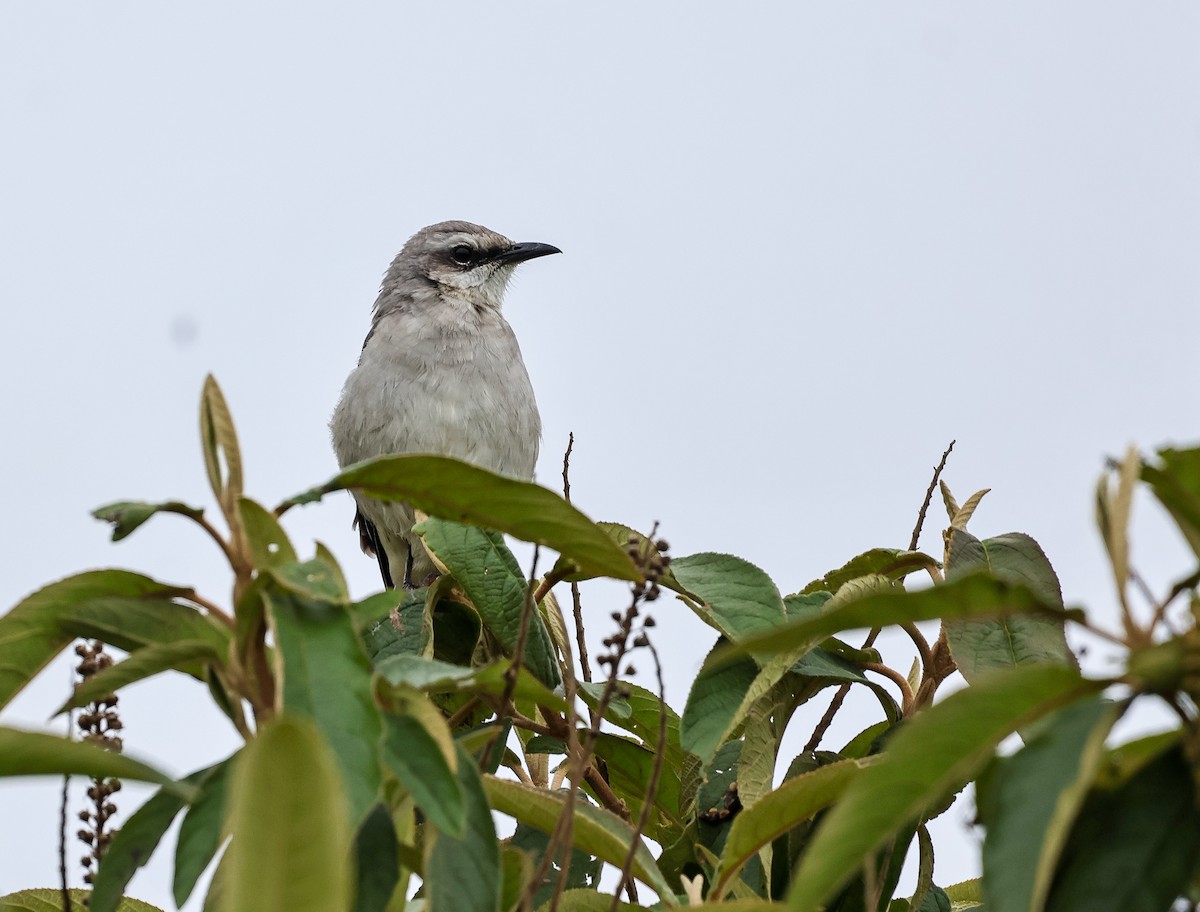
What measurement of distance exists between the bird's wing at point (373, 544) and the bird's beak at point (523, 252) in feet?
5.46

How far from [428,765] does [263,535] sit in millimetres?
438

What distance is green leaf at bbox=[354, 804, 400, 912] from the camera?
1.69m

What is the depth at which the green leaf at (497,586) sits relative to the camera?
2.86m

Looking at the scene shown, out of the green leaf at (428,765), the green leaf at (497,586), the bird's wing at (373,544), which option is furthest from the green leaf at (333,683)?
the bird's wing at (373,544)

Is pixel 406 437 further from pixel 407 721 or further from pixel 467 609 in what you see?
pixel 407 721

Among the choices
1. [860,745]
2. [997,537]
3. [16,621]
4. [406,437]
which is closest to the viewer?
[16,621]

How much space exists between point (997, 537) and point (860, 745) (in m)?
0.48

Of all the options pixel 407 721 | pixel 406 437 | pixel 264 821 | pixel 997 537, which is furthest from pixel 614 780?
pixel 406 437

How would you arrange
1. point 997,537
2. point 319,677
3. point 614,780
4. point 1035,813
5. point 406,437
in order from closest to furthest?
1. point 1035,813
2. point 319,677
3. point 997,537
4. point 614,780
5. point 406,437

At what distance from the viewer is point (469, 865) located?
5.58 ft

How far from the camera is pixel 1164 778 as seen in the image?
1450 mm

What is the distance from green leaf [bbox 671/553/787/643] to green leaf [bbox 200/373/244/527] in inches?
32.2

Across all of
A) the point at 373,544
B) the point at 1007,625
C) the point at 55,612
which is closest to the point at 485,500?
the point at 55,612

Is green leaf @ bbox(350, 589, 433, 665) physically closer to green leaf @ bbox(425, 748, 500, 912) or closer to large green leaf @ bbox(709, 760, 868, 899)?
large green leaf @ bbox(709, 760, 868, 899)
